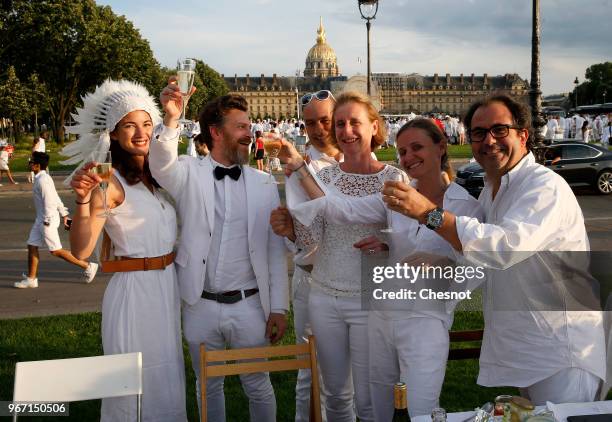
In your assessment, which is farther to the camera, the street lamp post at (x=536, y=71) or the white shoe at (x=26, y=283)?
the street lamp post at (x=536, y=71)

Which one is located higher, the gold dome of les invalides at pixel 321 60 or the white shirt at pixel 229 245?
the gold dome of les invalides at pixel 321 60

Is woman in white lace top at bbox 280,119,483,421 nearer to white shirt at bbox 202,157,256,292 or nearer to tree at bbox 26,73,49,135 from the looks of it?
white shirt at bbox 202,157,256,292

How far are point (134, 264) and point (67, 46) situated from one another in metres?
38.5

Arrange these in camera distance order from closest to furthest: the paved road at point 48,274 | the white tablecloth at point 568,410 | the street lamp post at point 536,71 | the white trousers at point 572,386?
the white tablecloth at point 568,410 < the white trousers at point 572,386 < the paved road at point 48,274 < the street lamp post at point 536,71

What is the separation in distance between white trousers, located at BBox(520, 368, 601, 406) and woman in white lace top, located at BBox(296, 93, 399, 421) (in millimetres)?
961

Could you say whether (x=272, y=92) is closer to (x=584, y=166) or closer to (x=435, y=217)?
(x=584, y=166)

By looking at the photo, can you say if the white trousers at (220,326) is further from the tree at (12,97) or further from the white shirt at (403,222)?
the tree at (12,97)

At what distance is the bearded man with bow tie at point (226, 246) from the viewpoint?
11.3 feet

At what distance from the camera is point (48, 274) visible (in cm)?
896

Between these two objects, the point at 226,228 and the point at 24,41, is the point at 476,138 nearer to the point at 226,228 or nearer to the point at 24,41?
the point at 226,228

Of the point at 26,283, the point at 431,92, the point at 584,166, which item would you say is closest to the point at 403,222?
the point at 26,283

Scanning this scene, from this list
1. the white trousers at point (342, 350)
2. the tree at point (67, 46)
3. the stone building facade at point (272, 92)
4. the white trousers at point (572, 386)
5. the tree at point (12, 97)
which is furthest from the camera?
the stone building facade at point (272, 92)

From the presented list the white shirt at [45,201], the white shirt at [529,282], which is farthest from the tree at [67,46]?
the white shirt at [529,282]

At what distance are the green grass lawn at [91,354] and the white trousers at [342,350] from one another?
125 centimetres
